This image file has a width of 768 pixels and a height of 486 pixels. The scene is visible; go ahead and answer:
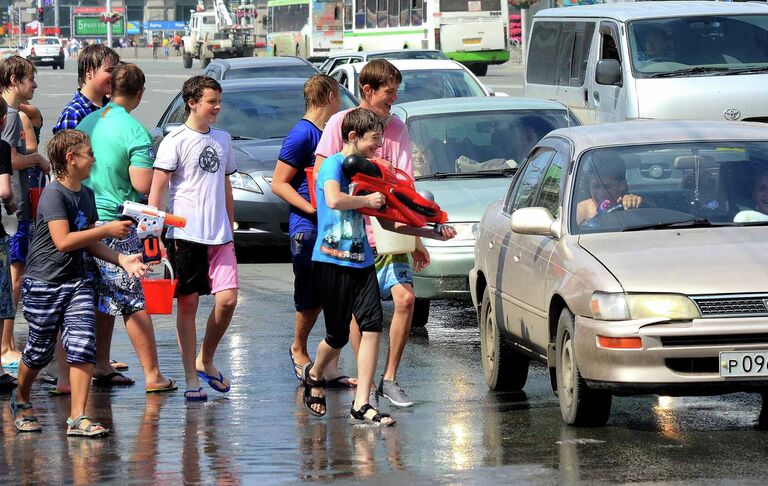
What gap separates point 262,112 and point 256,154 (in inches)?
47.8

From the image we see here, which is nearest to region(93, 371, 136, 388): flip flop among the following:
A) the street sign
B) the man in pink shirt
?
the man in pink shirt

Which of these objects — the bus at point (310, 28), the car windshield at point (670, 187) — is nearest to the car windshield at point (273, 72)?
the car windshield at point (670, 187)

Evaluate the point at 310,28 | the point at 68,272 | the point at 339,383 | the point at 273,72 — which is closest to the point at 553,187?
the point at 339,383

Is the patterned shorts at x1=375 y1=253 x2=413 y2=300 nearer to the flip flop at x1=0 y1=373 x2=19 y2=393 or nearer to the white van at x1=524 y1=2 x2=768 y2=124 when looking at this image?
the flip flop at x1=0 y1=373 x2=19 y2=393

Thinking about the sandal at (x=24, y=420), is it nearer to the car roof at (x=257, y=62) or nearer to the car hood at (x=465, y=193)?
the car hood at (x=465, y=193)

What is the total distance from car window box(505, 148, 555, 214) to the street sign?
137 m

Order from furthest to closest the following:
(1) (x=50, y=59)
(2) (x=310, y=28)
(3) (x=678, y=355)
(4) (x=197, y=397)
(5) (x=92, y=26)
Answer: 1. (5) (x=92, y=26)
2. (1) (x=50, y=59)
3. (2) (x=310, y=28)
4. (4) (x=197, y=397)
5. (3) (x=678, y=355)

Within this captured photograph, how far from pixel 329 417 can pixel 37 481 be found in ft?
5.96

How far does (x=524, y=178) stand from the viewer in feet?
28.9

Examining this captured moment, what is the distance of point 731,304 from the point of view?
6816mm

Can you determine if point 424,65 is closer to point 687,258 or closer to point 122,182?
point 122,182

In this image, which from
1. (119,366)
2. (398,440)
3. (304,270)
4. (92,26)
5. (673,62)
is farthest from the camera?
(92,26)

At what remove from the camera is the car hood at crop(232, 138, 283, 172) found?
48.4 ft

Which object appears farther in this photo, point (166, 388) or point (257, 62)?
point (257, 62)
